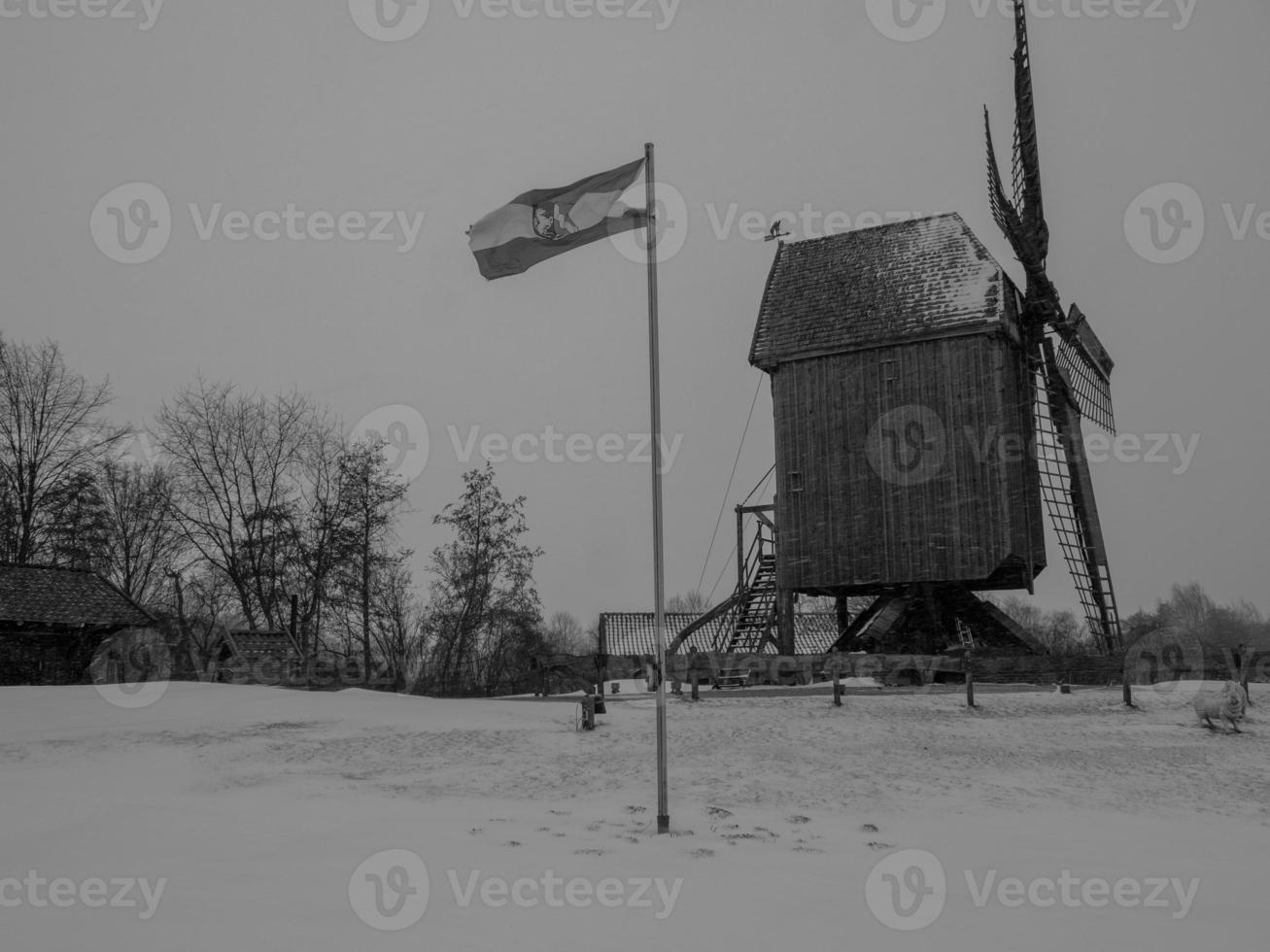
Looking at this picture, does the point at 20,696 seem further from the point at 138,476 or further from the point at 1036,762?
the point at 138,476

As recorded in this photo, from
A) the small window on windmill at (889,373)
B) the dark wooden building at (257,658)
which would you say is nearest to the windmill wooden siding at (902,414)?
the small window on windmill at (889,373)

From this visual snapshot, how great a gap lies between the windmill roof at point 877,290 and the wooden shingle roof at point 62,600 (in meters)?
20.5

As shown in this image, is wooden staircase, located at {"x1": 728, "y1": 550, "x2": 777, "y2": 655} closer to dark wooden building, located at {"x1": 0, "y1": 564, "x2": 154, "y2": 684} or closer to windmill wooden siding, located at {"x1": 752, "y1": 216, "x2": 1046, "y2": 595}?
windmill wooden siding, located at {"x1": 752, "y1": 216, "x2": 1046, "y2": 595}

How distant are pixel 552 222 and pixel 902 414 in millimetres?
16649

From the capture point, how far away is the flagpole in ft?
33.8

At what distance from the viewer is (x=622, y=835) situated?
397 inches

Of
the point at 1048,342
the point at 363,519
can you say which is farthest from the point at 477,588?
the point at 1048,342

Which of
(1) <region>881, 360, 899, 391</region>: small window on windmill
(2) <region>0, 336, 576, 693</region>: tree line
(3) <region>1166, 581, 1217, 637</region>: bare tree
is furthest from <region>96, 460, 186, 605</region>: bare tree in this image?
(3) <region>1166, 581, 1217, 637</region>: bare tree

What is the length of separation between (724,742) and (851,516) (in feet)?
36.9

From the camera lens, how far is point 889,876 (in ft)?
28.0

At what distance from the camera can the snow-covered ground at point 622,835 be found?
23.5 feet

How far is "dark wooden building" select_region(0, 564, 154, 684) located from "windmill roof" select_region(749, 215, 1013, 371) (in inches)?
814

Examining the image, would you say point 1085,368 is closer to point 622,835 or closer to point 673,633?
point 673,633

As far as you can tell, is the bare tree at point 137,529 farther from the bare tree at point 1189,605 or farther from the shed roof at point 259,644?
the bare tree at point 1189,605
